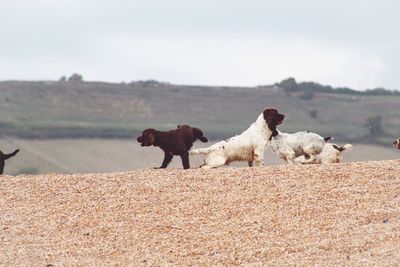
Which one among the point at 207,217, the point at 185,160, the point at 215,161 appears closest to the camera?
the point at 207,217

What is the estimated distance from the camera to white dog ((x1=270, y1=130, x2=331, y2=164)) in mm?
17203

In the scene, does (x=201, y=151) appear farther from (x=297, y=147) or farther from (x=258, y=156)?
(x=297, y=147)

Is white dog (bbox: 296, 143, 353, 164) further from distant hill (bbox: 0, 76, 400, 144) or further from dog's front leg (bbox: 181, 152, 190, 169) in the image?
distant hill (bbox: 0, 76, 400, 144)

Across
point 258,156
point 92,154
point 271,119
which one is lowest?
point 92,154

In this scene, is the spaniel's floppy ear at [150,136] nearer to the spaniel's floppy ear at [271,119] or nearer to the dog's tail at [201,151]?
the dog's tail at [201,151]

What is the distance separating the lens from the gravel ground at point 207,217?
12.9 m

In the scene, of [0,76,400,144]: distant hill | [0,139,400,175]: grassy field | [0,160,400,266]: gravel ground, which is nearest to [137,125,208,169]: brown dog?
[0,160,400,266]: gravel ground

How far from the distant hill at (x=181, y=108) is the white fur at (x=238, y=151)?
39552 millimetres

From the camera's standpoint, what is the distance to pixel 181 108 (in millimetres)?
68625

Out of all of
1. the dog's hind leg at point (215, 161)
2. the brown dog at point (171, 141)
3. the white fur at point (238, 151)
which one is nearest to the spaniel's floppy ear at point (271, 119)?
the white fur at point (238, 151)

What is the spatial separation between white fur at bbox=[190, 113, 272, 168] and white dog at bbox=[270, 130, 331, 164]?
249 mm

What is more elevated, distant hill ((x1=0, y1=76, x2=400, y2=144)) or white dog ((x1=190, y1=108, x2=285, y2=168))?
white dog ((x1=190, y1=108, x2=285, y2=168))

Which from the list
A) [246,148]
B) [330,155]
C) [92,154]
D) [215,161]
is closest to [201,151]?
[215,161]

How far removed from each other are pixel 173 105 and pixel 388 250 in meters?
57.9
